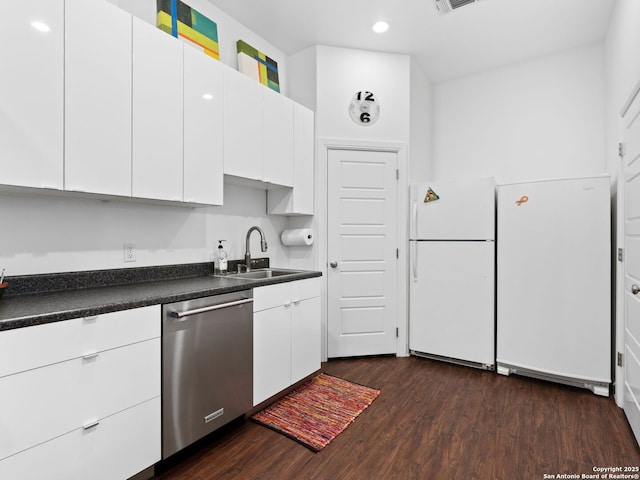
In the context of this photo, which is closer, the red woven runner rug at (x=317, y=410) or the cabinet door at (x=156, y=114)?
the cabinet door at (x=156, y=114)

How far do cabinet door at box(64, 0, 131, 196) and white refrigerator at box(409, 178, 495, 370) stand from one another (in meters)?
2.58

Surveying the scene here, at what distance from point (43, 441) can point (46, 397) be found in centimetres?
16

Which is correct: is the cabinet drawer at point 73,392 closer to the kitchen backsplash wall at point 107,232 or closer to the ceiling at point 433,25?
the kitchen backsplash wall at point 107,232

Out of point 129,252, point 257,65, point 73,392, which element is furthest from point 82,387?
point 257,65

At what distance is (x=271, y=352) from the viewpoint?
2385 mm

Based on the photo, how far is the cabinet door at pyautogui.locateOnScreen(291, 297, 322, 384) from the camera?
8.55 feet

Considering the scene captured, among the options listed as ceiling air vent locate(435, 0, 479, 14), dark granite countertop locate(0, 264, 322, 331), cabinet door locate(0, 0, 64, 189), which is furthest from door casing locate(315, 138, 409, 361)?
cabinet door locate(0, 0, 64, 189)

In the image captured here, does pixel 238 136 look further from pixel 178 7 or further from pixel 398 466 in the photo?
pixel 398 466

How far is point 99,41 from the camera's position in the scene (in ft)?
5.65

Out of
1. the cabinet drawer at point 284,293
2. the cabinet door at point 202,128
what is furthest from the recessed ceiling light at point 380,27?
the cabinet drawer at point 284,293

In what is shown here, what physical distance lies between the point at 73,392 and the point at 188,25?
7.59 ft

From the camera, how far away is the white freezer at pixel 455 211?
3.12 metres

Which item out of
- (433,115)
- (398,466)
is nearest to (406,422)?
(398,466)

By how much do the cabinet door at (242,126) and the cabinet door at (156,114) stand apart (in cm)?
38
